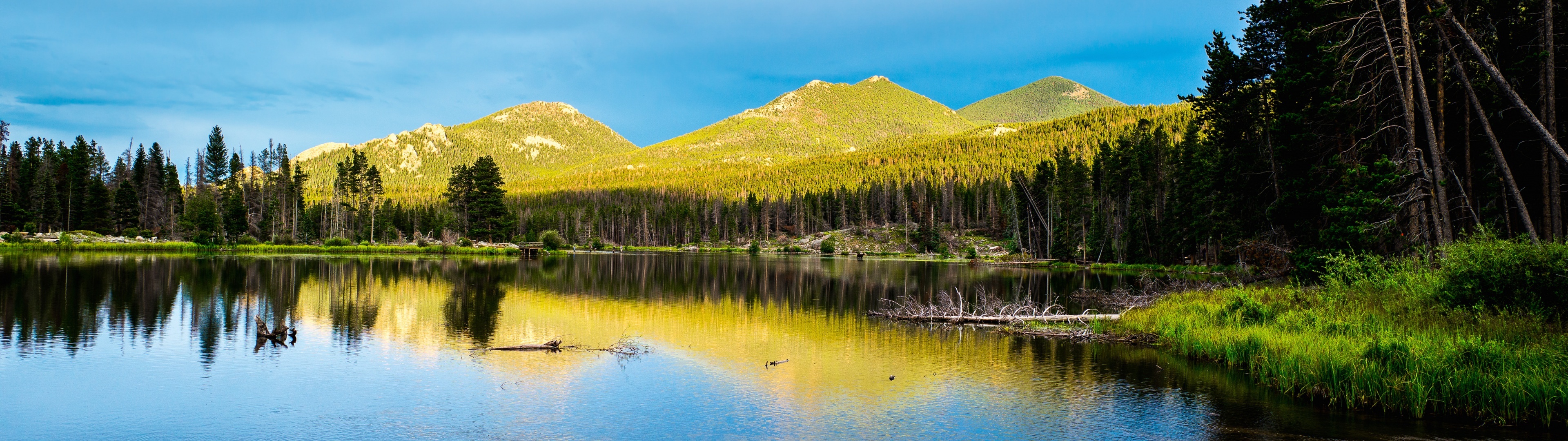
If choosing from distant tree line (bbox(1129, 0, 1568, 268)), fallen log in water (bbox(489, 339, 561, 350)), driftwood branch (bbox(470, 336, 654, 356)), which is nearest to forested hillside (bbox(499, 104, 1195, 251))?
distant tree line (bbox(1129, 0, 1568, 268))

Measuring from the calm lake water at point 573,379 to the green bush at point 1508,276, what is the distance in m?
4.29

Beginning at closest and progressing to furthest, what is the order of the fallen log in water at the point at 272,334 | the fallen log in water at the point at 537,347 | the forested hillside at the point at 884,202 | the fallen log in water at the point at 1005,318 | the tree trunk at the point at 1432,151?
the fallen log in water at the point at 537,347 < the fallen log in water at the point at 272,334 < the tree trunk at the point at 1432,151 < the fallen log in water at the point at 1005,318 < the forested hillside at the point at 884,202

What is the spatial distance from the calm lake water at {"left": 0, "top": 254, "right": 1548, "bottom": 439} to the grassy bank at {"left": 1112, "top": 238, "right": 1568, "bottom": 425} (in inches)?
26.7


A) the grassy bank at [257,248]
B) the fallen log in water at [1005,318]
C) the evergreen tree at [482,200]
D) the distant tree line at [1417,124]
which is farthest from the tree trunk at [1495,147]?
the evergreen tree at [482,200]

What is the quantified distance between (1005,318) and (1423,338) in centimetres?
1026

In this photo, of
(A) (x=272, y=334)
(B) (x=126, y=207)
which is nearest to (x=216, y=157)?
(B) (x=126, y=207)

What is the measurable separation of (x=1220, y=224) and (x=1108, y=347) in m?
28.9

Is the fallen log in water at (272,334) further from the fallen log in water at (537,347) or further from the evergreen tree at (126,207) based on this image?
the evergreen tree at (126,207)

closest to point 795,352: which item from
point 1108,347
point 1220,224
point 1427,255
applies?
point 1108,347

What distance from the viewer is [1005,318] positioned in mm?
21953

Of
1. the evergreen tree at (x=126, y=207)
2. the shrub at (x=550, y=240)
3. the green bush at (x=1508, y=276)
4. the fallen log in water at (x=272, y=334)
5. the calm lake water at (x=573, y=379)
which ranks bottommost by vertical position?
the calm lake water at (x=573, y=379)

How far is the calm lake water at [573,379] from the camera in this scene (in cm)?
1038

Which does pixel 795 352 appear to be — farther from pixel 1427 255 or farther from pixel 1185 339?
pixel 1427 255

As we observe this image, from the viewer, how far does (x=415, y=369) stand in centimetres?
1445
